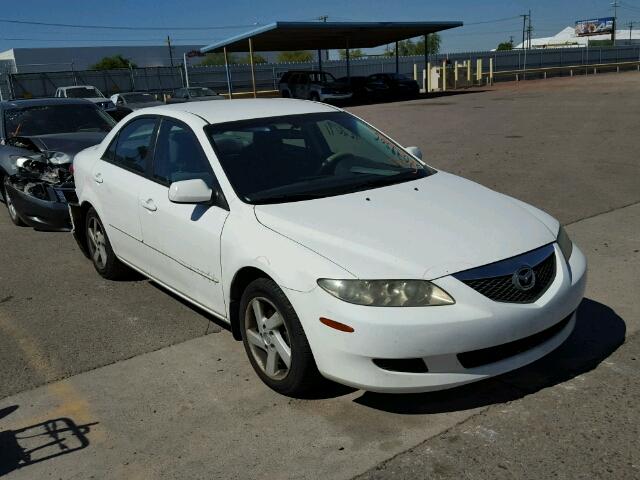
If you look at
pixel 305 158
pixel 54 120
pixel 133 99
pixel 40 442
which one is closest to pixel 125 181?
pixel 305 158

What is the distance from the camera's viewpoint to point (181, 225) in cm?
407

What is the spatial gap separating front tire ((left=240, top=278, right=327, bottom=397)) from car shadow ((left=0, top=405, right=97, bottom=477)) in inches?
37.3

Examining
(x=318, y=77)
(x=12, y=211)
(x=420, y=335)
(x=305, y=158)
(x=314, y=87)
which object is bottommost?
(x=12, y=211)

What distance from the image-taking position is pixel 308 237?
3.31 metres

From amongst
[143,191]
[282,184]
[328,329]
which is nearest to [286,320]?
[328,329]

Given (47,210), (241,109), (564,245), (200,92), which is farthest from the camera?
(200,92)

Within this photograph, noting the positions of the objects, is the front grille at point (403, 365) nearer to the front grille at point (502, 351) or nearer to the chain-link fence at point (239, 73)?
the front grille at point (502, 351)

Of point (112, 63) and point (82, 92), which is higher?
point (112, 63)

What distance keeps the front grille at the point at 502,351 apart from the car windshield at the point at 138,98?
2489 centimetres

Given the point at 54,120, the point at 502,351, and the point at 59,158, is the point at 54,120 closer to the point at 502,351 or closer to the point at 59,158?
the point at 59,158

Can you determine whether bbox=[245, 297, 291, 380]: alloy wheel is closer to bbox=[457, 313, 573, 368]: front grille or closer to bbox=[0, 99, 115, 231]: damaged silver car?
bbox=[457, 313, 573, 368]: front grille

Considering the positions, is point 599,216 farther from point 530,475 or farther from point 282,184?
point 530,475

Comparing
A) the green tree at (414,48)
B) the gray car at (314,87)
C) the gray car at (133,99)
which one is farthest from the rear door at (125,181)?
the green tree at (414,48)

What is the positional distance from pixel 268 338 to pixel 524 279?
4.51 ft
